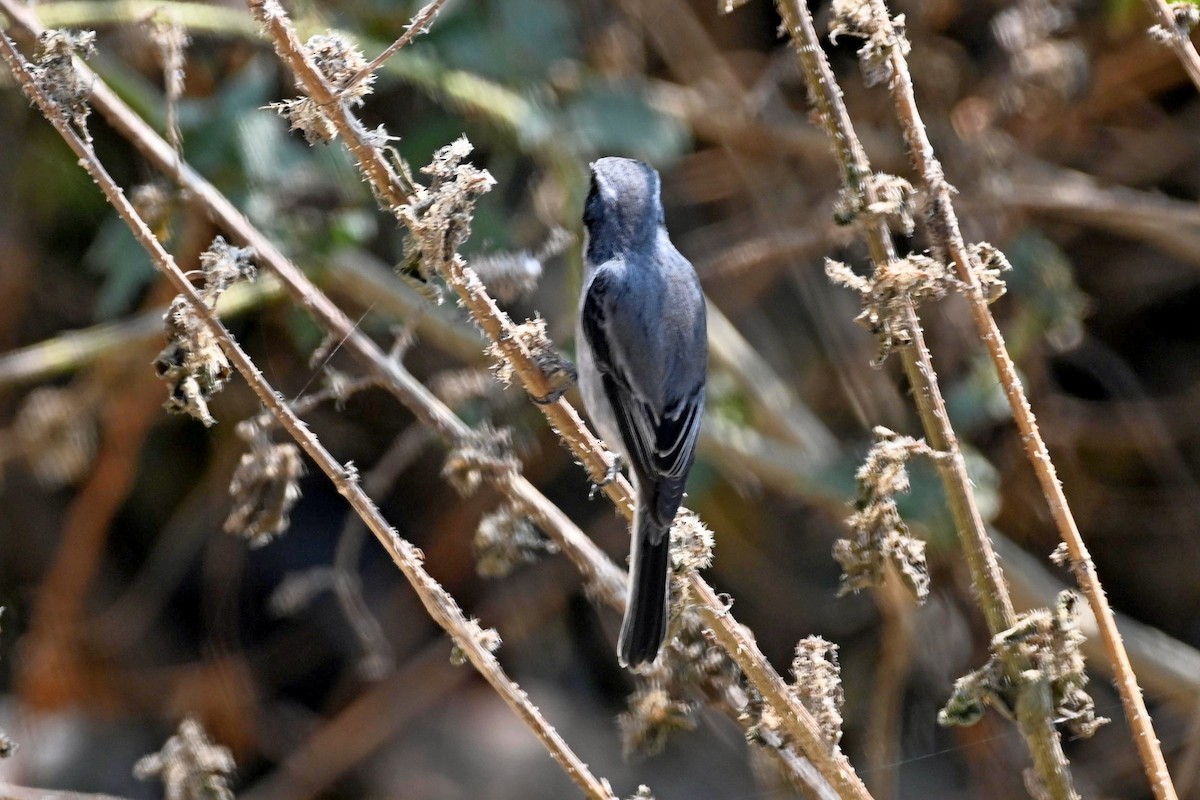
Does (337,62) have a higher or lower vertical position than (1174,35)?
higher

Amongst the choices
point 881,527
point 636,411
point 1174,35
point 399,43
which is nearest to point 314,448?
point 399,43

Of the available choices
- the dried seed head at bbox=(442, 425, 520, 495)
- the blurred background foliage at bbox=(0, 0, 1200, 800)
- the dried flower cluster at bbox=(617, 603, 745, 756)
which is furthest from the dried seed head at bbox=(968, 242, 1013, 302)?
the blurred background foliage at bbox=(0, 0, 1200, 800)

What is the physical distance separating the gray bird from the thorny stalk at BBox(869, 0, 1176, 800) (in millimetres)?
715

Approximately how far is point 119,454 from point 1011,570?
2.41 meters

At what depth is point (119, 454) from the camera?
3627 mm

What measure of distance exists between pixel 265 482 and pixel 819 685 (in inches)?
35.3

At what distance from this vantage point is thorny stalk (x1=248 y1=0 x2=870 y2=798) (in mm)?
1680

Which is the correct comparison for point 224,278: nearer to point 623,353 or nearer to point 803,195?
point 623,353

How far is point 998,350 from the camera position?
1.73 meters

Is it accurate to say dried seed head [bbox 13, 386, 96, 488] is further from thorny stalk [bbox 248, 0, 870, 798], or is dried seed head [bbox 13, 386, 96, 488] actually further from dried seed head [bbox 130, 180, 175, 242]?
thorny stalk [bbox 248, 0, 870, 798]

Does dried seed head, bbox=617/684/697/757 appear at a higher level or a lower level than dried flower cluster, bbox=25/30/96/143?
lower

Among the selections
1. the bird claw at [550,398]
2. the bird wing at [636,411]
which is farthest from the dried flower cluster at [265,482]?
the bird wing at [636,411]

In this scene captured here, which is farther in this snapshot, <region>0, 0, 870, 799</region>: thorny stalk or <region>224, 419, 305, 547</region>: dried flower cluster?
<region>224, 419, 305, 547</region>: dried flower cluster

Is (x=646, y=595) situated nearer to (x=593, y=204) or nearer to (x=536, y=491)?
(x=536, y=491)
